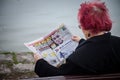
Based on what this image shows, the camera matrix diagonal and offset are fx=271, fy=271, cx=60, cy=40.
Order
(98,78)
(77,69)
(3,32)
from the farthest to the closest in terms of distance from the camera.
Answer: (3,32), (77,69), (98,78)

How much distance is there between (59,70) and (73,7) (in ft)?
7.81

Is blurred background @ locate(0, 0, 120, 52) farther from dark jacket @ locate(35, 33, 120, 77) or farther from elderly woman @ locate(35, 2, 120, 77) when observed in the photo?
dark jacket @ locate(35, 33, 120, 77)

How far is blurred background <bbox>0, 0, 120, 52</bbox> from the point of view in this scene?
3.79m

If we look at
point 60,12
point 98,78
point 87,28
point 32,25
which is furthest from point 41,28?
point 98,78

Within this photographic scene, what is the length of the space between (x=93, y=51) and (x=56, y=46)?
468 millimetres

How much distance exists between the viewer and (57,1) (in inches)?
158

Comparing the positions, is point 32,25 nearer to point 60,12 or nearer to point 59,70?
point 60,12

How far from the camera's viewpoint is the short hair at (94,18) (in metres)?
1.79

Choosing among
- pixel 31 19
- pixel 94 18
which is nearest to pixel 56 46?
pixel 94 18

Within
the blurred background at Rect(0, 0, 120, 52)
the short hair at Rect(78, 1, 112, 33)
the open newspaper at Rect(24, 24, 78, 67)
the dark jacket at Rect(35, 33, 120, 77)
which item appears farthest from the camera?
the blurred background at Rect(0, 0, 120, 52)

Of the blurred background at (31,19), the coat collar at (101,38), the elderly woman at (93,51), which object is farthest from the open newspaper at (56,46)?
the blurred background at (31,19)

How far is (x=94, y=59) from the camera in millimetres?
1690

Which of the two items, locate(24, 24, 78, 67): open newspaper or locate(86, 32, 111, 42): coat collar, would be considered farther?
locate(24, 24, 78, 67): open newspaper

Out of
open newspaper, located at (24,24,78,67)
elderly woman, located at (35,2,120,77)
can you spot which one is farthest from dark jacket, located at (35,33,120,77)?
open newspaper, located at (24,24,78,67)
